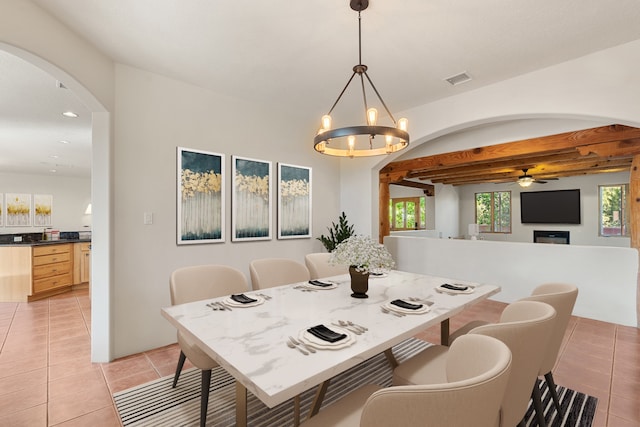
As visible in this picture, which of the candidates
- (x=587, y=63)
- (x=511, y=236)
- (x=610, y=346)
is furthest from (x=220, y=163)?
(x=511, y=236)

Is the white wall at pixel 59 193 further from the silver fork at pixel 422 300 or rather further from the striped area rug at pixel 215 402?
the silver fork at pixel 422 300

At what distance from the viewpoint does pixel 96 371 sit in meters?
2.54

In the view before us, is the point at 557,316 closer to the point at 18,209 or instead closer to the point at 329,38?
the point at 329,38

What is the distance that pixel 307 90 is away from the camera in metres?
3.46

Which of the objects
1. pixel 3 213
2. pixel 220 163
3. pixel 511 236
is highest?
pixel 220 163

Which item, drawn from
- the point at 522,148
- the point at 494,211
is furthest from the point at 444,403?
the point at 494,211

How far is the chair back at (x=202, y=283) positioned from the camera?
2.16 metres

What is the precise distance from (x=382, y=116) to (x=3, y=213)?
9050 millimetres

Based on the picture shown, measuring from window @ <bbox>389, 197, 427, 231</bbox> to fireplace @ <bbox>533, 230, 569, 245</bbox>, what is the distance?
2886 millimetres

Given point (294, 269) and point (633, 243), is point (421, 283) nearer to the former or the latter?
point (294, 269)

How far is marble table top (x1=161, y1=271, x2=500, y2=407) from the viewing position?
1036 millimetres

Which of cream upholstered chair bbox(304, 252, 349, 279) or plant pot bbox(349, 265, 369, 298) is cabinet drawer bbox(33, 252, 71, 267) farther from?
plant pot bbox(349, 265, 369, 298)

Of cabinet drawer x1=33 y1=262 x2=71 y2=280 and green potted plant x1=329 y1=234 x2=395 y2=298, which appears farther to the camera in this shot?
cabinet drawer x1=33 y1=262 x2=71 y2=280

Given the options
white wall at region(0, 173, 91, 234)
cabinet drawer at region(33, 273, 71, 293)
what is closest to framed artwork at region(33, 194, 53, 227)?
white wall at region(0, 173, 91, 234)
